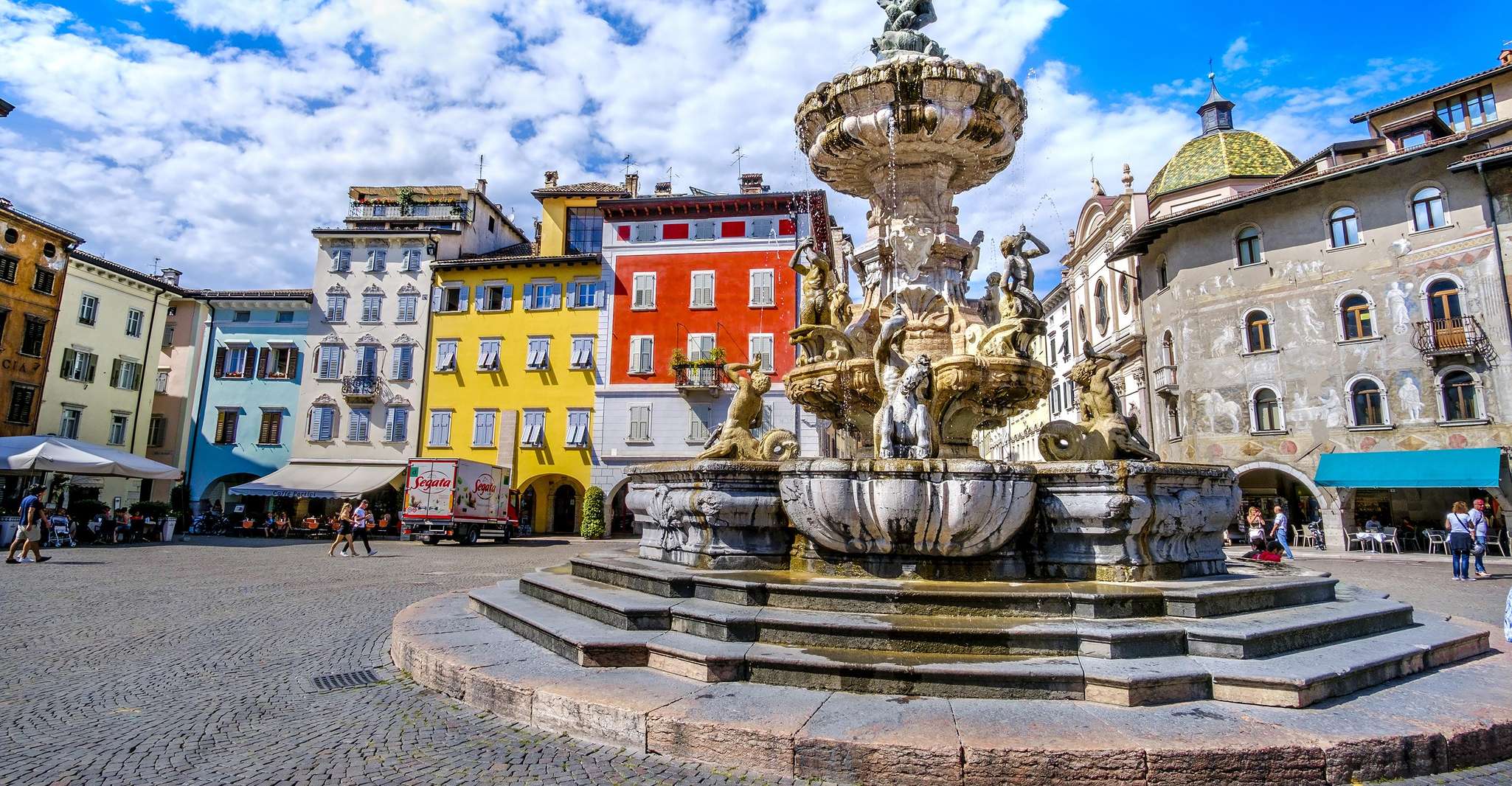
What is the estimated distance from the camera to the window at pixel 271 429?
121 feet

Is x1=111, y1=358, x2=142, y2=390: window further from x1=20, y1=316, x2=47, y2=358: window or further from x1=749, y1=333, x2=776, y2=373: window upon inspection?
x1=749, y1=333, x2=776, y2=373: window

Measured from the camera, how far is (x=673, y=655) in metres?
5.11

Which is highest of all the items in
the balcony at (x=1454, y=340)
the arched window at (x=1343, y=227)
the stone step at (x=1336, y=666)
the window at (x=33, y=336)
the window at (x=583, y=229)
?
the window at (x=583, y=229)

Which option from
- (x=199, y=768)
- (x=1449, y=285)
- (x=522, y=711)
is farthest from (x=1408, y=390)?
(x=199, y=768)

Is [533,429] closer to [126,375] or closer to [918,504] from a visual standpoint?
[126,375]

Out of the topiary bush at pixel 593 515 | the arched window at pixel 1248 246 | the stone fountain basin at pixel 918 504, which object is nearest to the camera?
the stone fountain basin at pixel 918 504

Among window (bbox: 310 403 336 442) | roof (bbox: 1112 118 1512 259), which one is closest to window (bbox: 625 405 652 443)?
window (bbox: 310 403 336 442)

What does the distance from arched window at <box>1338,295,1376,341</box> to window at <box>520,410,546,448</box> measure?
100 ft

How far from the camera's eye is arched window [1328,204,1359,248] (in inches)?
1003

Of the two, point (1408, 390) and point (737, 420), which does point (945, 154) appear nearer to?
point (737, 420)

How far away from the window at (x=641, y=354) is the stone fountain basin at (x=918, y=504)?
28485 millimetres

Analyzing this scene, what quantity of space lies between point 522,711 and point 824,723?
75.4 inches

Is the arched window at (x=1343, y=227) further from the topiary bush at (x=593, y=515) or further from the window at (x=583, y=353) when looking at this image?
the window at (x=583, y=353)

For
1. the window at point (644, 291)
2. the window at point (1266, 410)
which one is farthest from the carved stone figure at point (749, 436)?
the window at point (644, 291)
